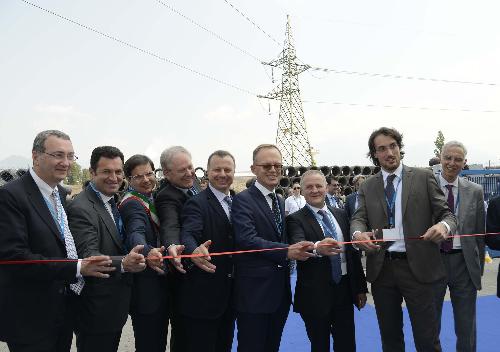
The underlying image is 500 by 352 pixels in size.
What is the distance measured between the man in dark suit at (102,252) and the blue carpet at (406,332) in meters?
1.99

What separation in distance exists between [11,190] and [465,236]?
3328 mm

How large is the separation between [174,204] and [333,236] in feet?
3.93

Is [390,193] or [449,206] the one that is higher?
[390,193]

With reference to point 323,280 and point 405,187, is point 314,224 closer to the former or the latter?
point 323,280

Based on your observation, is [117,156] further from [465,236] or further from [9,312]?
[465,236]

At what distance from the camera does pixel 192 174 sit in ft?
9.92

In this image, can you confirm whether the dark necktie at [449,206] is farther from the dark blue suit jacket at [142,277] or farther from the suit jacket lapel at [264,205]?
the dark blue suit jacket at [142,277]

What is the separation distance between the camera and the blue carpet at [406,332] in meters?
3.85

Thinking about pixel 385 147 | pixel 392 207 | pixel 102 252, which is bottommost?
pixel 102 252

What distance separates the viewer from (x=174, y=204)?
2875 millimetres

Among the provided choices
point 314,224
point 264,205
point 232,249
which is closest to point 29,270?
point 232,249

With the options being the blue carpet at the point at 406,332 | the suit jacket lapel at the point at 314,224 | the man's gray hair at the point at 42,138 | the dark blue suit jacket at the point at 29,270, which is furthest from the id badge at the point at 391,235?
the man's gray hair at the point at 42,138

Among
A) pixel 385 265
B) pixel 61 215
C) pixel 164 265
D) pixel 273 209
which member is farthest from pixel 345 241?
pixel 61 215

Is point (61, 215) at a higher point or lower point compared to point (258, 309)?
higher
